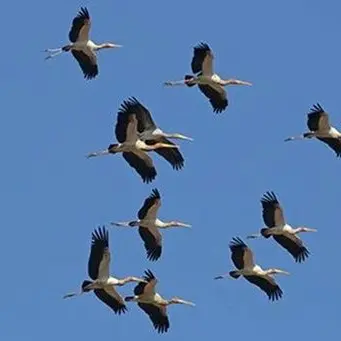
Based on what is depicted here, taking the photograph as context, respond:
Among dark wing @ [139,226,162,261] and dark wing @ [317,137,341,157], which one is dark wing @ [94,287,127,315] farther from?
dark wing @ [317,137,341,157]

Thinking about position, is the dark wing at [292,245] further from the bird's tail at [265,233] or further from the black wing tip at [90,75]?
the black wing tip at [90,75]

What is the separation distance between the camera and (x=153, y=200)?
6819cm

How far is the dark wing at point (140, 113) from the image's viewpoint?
66.6 metres

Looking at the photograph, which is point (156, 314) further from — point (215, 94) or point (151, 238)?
point (215, 94)

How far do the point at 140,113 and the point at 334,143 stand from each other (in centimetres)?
458

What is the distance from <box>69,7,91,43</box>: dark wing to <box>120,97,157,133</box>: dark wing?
1762 millimetres

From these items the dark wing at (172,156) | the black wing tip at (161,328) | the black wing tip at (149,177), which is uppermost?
the dark wing at (172,156)

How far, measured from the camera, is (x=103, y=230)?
65.9 m

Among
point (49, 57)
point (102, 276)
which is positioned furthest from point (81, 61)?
point (102, 276)

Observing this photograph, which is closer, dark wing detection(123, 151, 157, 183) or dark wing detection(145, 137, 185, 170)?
dark wing detection(123, 151, 157, 183)

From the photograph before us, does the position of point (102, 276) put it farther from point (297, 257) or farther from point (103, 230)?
point (297, 257)

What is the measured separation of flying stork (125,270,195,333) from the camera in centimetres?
6656

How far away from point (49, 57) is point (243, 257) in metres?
6.16

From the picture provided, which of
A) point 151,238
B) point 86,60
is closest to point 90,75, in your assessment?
point 86,60
